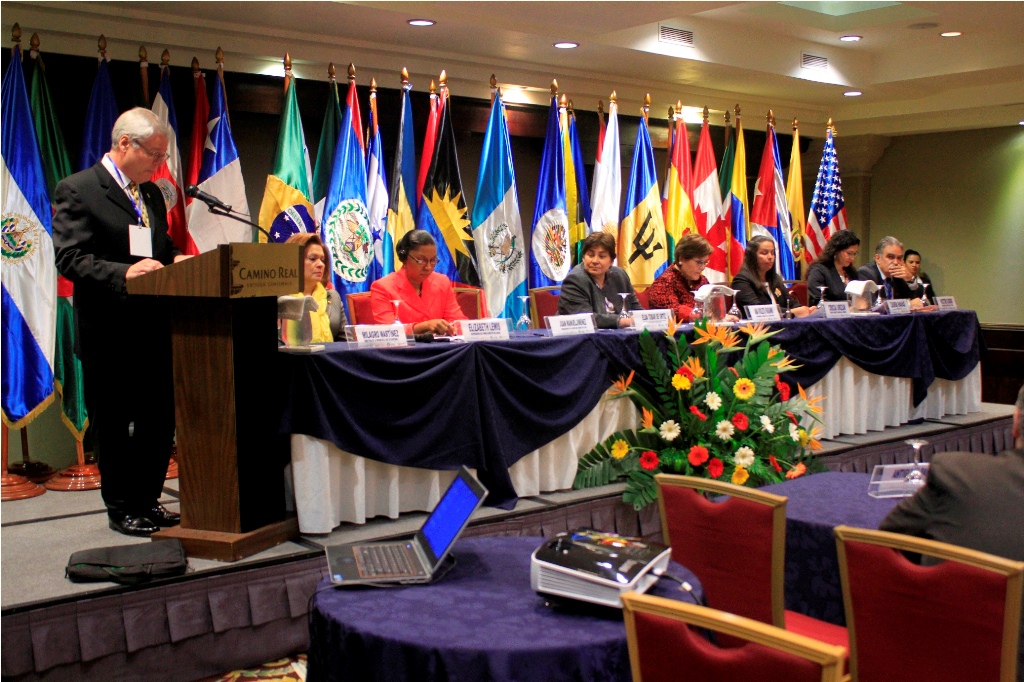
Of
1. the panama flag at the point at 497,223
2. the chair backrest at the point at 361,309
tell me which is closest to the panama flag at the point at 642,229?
the panama flag at the point at 497,223

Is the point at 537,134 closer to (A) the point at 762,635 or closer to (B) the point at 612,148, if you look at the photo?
(B) the point at 612,148

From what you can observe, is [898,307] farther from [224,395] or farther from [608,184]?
[224,395]

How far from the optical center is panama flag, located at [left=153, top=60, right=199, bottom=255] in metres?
4.67

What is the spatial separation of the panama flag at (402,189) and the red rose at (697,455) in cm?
234

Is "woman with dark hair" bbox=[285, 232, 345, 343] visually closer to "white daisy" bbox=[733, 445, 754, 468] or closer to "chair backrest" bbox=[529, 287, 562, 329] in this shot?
"chair backrest" bbox=[529, 287, 562, 329]

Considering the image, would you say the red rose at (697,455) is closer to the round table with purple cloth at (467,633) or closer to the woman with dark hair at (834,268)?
the round table with purple cloth at (467,633)

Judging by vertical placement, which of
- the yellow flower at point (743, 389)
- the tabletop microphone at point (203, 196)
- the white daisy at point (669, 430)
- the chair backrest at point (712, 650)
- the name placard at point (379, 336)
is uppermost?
the tabletop microphone at point (203, 196)

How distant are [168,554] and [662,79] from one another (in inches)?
223

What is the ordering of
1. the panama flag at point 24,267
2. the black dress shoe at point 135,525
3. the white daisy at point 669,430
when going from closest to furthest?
the black dress shoe at point 135,525 < the white daisy at point 669,430 < the panama flag at point 24,267

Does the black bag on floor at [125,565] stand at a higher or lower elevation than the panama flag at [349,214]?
lower

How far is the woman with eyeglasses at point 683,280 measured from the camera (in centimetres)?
477

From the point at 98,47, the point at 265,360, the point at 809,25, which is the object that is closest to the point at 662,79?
the point at 809,25

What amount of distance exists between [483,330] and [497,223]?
216cm

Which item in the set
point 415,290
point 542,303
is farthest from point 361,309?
point 542,303
